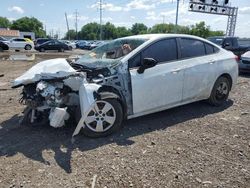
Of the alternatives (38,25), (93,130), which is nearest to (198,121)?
(93,130)

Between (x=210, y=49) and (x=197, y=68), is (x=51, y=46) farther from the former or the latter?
(x=197, y=68)

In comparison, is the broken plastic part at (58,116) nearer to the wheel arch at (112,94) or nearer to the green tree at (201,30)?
the wheel arch at (112,94)

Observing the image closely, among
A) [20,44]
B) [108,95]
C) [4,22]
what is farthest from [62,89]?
[4,22]

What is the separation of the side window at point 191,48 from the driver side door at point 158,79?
21cm

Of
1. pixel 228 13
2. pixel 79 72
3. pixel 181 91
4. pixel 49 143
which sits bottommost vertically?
pixel 49 143

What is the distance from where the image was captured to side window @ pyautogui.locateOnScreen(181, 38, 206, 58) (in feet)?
18.5

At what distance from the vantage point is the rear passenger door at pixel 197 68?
5.57 metres

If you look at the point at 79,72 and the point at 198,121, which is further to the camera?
the point at 198,121

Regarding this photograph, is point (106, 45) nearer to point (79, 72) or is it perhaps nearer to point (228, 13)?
point (79, 72)

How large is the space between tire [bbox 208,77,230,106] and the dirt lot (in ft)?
2.02

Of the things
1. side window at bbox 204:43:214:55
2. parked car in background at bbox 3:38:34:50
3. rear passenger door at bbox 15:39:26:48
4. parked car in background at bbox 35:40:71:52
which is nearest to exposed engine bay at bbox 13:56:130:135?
side window at bbox 204:43:214:55

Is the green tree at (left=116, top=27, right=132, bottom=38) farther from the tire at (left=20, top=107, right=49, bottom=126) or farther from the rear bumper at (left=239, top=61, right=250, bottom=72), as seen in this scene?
the tire at (left=20, top=107, right=49, bottom=126)

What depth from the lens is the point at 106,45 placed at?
5914mm

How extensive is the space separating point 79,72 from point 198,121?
2.40 m
